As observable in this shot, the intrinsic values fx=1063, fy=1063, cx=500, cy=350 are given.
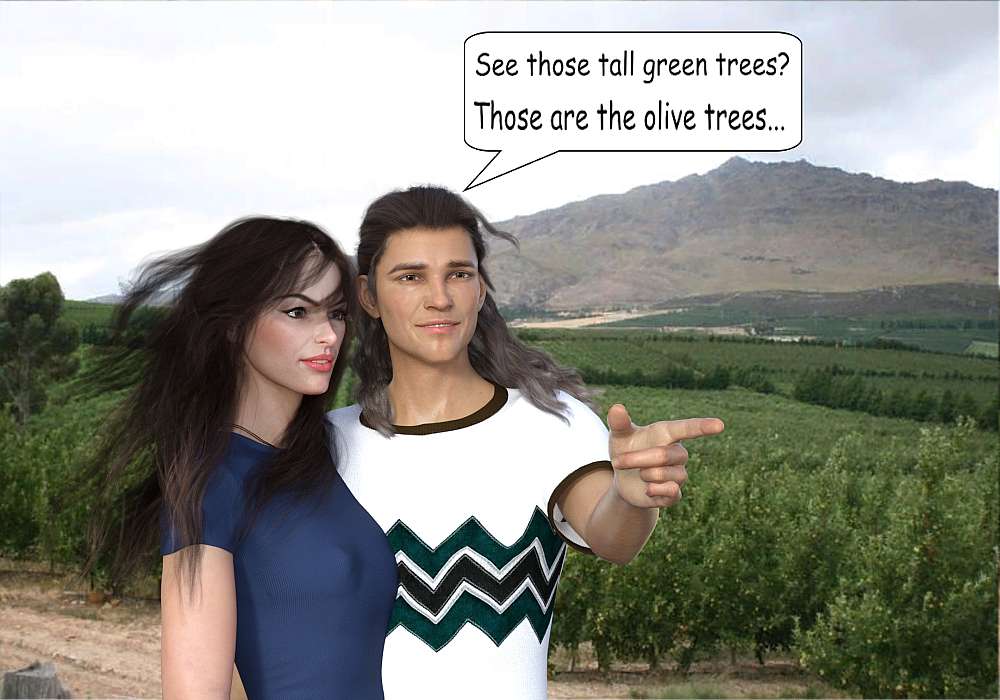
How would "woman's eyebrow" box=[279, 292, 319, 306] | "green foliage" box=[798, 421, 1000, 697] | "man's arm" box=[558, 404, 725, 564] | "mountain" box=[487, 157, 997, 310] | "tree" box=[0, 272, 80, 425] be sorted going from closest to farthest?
1. "man's arm" box=[558, 404, 725, 564]
2. "woman's eyebrow" box=[279, 292, 319, 306]
3. "green foliage" box=[798, 421, 1000, 697]
4. "tree" box=[0, 272, 80, 425]
5. "mountain" box=[487, 157, 997, 310]

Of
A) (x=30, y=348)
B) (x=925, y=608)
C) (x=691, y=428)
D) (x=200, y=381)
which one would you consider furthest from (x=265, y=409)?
(x=30, y=348)

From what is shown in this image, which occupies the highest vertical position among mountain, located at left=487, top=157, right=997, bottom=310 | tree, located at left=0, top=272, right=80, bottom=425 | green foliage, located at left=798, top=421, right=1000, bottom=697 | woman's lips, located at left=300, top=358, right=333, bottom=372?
mountain, located at left=487, top=157, right=997, bottom=310

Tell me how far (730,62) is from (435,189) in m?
2.49

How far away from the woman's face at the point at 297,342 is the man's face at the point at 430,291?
218mm

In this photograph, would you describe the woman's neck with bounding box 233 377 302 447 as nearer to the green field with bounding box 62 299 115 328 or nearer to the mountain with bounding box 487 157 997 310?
the green field with bounding box 62 299 115 328

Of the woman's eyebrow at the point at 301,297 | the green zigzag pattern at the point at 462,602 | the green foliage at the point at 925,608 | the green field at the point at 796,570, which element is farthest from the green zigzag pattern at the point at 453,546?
the green foliage at the point at 925,608

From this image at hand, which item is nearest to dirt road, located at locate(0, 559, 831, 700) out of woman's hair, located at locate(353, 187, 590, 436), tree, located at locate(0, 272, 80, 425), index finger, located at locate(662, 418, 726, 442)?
tree, located at locate(0, 272, 80, 425)

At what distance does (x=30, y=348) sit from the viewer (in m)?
10.2

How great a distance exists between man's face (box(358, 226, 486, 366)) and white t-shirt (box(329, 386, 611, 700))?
0.16 meters

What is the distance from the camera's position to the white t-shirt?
72.0 inches

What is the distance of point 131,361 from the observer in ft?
5.86

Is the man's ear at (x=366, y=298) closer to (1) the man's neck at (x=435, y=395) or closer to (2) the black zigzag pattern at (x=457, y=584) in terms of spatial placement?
(1) the man's neck at (x=435, y=395)

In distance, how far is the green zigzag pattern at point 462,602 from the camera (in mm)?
1830

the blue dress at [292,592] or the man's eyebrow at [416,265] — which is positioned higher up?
the man's eyebrow at [416,265]
